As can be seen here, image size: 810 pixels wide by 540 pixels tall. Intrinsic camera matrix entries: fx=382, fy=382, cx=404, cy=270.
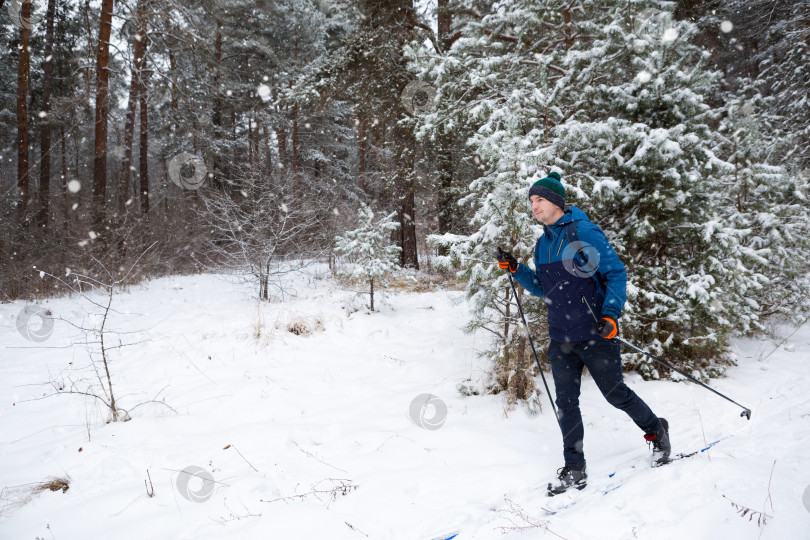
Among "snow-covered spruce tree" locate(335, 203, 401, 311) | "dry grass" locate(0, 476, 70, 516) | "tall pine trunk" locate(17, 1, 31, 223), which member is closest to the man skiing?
"dry grass" locate(0, 476, 70, 516)

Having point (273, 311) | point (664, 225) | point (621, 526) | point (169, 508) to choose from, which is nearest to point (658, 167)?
point (664, 225)

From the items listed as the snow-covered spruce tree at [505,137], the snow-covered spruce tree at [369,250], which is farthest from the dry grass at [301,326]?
the snow-covered spruce tree at [505,137]

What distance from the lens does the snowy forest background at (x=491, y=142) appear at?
457cm

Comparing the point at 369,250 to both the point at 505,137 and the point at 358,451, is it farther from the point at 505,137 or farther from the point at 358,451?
the point at 358,451

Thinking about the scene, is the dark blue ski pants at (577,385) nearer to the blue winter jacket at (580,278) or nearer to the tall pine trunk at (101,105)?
the blue winter jacket at (580,278)

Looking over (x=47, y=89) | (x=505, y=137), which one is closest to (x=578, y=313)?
(x=505, y=137)

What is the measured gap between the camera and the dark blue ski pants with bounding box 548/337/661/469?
9.11ft

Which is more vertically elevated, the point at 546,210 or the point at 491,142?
the point at 491,142

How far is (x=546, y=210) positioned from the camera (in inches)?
115

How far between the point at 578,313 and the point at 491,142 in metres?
2.25

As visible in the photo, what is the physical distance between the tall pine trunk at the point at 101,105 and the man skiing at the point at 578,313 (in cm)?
1281

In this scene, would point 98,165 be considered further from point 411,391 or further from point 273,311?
point 411,391

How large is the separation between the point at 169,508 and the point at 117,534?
318 mm

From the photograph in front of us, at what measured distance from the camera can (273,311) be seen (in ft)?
27.1
